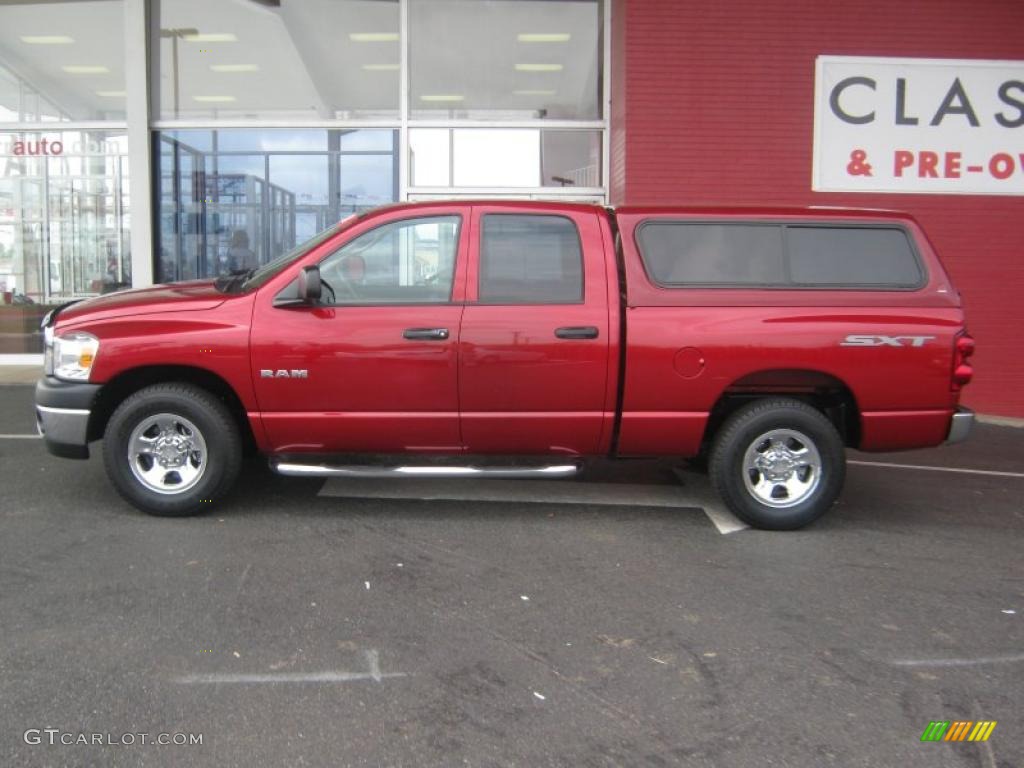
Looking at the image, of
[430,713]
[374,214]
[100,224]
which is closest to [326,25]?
[100,224]

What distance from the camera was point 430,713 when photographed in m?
3.16

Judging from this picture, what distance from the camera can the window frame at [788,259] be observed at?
5285mm

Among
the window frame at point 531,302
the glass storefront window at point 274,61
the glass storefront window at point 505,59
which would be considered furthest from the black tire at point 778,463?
the glass storefront window at point 274,61

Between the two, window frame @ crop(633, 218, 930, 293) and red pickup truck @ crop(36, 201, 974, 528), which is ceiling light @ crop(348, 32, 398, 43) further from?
window frame @ crop(633, 218, 930, 293)

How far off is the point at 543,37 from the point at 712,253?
287 inches

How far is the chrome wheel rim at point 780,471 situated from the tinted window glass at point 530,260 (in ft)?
4.70

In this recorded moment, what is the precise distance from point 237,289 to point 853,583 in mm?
3834

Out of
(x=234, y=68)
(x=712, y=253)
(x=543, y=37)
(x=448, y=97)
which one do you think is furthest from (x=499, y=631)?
(x=234, y=68)

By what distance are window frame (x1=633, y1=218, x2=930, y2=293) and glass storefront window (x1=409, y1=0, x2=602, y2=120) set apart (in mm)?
6622

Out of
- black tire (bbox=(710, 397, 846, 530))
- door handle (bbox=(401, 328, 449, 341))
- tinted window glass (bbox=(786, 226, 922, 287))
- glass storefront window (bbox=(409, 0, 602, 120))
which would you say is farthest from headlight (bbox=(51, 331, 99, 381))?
glass storefront window (bbox=(409, 0, 602, 120))

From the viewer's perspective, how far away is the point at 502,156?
457 inches

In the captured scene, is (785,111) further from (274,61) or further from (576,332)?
(274,61)

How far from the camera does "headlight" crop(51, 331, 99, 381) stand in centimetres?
512

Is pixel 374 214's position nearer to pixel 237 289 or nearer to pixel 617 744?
pixel 237 289
